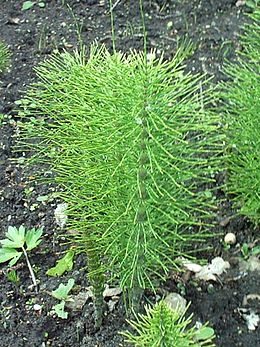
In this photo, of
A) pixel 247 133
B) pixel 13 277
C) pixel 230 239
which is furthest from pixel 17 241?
pixel 247 133

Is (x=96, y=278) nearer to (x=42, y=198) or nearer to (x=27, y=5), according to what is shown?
(x=42, y=198)

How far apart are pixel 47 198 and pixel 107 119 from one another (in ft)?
3.29

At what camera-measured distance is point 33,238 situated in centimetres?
271

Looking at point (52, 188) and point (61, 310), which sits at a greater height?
point (52, 188)

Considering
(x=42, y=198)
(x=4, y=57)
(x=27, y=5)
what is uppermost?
(x=27, y=5)

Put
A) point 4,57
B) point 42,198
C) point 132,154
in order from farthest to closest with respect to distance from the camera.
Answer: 1. point 4,57
2. point 42,198
3. point 132,154

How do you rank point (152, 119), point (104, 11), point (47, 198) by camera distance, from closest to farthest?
1. point (152, 119)
2. point (47, 198)
3. point (104, 11)

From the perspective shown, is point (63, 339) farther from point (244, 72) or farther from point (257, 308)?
point (244, 72)

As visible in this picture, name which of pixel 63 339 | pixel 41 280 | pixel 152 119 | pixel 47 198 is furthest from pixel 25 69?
pixel 152 119

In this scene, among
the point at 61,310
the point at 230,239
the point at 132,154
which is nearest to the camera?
the point at 132,154

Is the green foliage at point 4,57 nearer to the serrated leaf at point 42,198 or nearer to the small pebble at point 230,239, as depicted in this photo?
the serrated leaf at point 42,198

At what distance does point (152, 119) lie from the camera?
1864 mm

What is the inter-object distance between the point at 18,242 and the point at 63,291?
12.0 inches

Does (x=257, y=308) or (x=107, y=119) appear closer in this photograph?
(x=107, y=119)
